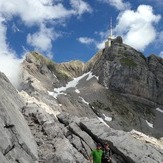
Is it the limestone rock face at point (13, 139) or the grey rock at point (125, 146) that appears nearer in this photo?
the limestone rock face at point (13, 139)

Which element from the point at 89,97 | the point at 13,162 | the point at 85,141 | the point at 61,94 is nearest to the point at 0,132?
the point at 13,162

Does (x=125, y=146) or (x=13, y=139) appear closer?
(x=13, y=139)

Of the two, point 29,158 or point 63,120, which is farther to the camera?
point 63,120

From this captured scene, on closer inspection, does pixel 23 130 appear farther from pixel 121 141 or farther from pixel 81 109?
pixel 81 109

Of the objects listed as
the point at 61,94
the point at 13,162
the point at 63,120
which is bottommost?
the point at 13,162

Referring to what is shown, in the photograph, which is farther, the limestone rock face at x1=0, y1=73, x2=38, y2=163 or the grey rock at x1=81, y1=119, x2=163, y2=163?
the grey rock at x1=81, y1=119, x2=163, y2=163

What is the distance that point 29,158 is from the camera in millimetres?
30031

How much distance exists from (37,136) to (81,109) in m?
130

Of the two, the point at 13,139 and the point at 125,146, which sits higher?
the point at 125,146

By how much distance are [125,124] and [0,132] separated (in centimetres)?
15046

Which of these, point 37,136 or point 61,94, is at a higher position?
point 61,94

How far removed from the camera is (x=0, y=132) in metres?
27.7

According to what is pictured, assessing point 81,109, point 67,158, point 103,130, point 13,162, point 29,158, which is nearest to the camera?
point 13,162

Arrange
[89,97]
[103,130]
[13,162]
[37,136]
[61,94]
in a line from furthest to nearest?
1. [89,97]
2. [61,94]
3. [103,130]
4. [37,136]
5. [13,162]
